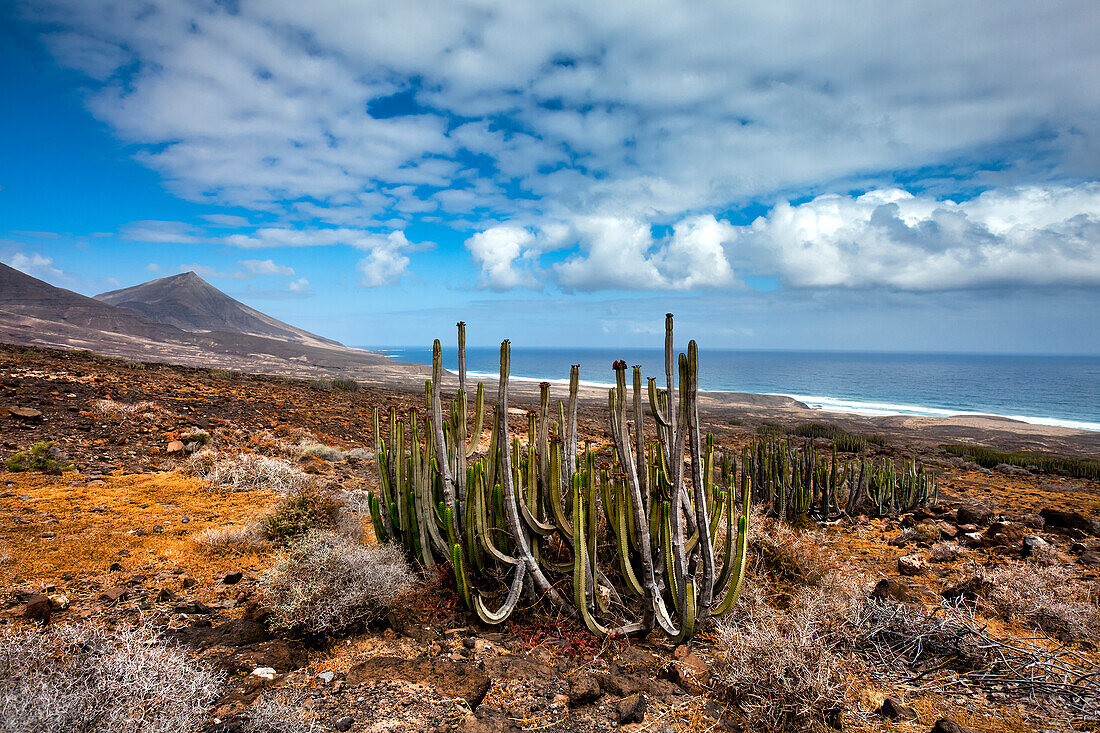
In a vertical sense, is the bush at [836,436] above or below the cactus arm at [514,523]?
below

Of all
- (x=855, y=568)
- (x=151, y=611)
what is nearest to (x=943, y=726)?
(x=855, y=568)

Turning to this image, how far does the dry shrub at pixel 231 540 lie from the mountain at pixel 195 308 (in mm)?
119918

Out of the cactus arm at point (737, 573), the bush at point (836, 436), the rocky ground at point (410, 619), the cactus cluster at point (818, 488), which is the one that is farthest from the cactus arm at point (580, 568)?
the bush at point (836, 436)

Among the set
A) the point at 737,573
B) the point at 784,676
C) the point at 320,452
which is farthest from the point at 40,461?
the point at 784,676

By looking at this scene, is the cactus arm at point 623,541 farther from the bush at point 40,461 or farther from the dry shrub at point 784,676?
the bush at point 40,461

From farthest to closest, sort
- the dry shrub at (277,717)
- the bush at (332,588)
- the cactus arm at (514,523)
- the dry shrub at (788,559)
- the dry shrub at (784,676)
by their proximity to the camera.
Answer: the dry shrub at (788,559), the cactus arm at (514,523), the bush at (332,588), the dry shrub at (784,676), the dry shrub at (277,717)

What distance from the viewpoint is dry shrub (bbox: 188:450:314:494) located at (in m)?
7.34

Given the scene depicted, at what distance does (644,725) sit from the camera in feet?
9.52

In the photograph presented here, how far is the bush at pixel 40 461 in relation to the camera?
6.71 metres

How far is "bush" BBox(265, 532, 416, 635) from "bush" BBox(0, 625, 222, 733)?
663 mm

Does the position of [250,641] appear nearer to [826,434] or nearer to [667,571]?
[667,571]

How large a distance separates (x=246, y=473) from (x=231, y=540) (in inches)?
101

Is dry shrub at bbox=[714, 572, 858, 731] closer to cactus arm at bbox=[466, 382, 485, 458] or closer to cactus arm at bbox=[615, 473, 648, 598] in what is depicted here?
cactus arm at bbox=[615, 473, 648, 598]

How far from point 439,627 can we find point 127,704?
6.36 feet
